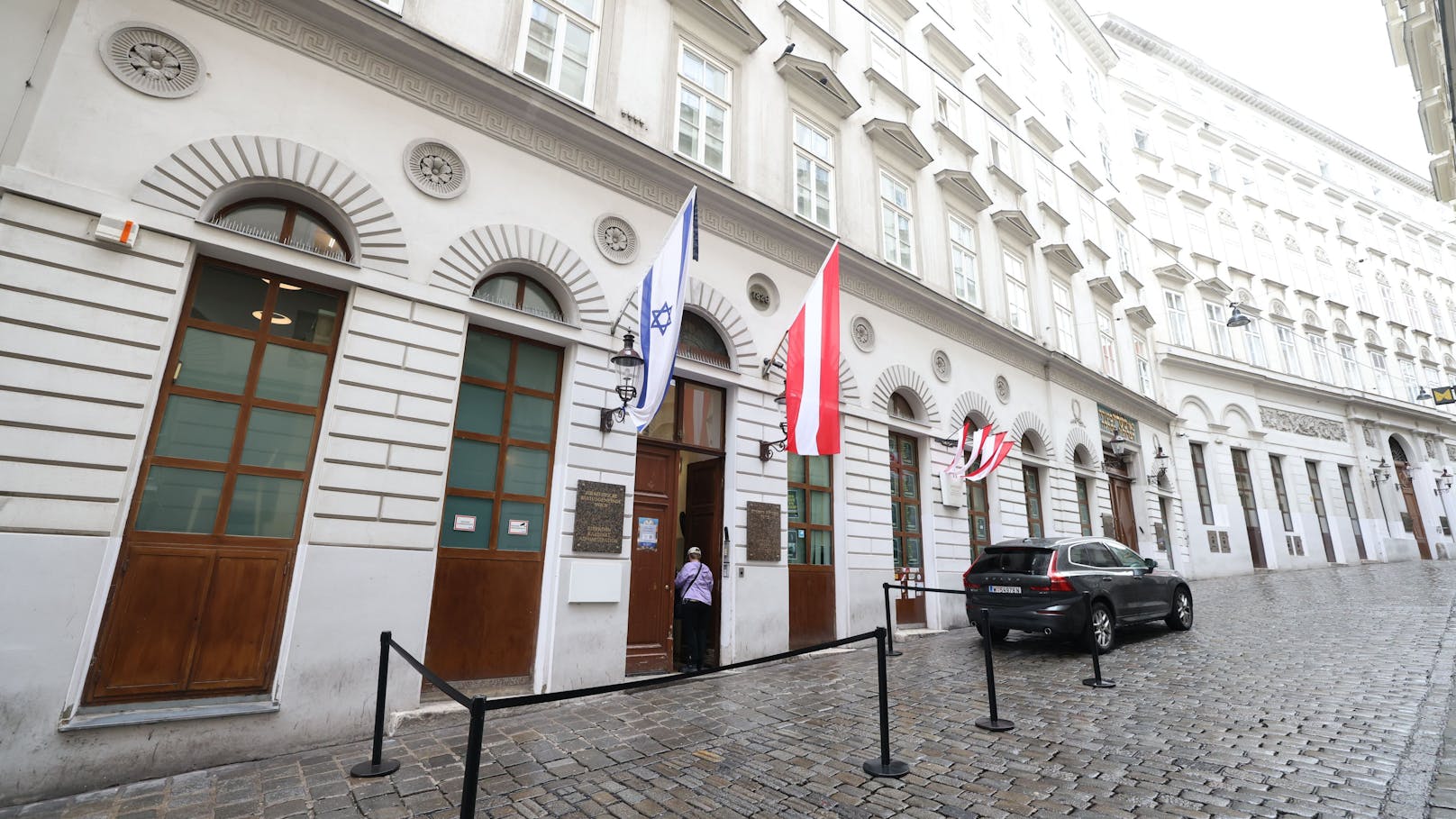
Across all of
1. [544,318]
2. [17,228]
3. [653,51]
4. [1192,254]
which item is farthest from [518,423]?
[1192,254]

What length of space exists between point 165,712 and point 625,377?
17.6 feet

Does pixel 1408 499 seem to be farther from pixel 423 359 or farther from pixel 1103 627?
pixel 423 359

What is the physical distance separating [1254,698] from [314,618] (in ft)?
31.8

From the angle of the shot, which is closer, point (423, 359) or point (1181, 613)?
point (423, 359)

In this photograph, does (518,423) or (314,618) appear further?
(518,423)

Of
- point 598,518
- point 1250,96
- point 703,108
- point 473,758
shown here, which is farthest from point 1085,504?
point 1250,96

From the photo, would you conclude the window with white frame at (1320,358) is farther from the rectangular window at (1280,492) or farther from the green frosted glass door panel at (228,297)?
the green frosted glass door panel at (228,297)

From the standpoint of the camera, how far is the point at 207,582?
5.75 meters

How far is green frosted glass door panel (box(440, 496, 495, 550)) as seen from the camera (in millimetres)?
7246

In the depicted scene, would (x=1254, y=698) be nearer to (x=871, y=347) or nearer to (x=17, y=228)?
(x=871, y=347)

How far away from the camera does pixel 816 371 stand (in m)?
7.32

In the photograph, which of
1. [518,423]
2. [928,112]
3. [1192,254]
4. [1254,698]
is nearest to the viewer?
[1254,698]

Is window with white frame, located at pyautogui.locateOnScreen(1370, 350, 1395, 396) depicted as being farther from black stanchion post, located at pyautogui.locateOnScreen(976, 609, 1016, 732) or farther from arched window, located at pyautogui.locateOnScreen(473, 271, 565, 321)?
arched window, located at pyautogui.locateOnScreen(473, 271, 565, 321)

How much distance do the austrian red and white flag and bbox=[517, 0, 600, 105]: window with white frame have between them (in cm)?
503
